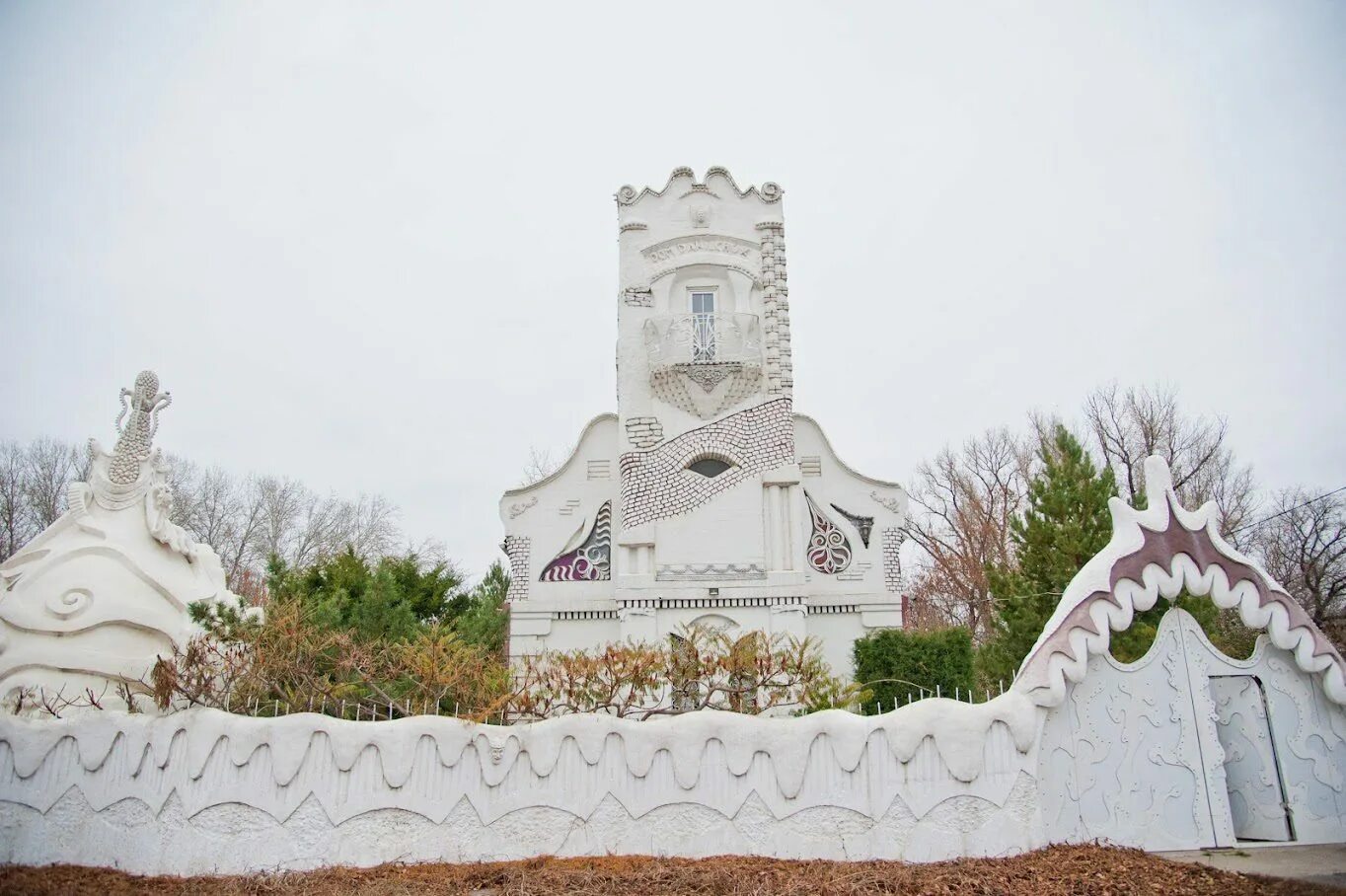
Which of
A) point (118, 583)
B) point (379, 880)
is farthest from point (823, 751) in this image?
point (118, 583)

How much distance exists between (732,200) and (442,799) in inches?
488

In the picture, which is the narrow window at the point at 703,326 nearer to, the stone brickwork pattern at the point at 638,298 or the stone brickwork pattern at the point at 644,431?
the stone brickwork pattern at the point at 638,298

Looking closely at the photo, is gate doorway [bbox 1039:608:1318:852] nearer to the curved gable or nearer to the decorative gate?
the decorative gate

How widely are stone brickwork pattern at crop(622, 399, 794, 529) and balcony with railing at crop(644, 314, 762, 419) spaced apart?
0.42 meters

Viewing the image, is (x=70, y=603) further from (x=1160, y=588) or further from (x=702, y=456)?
(x=1160, y=588)

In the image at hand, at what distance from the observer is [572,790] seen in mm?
7395

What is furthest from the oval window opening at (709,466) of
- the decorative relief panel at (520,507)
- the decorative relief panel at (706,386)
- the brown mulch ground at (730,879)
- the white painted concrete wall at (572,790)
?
the brown mulch ground at (730,879)

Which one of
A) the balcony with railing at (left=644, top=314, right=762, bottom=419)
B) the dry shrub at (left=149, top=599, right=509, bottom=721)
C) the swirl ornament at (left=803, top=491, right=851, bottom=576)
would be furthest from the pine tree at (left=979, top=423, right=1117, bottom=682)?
the dry shrub at (left=149, top=599, right=509, bottom=721)

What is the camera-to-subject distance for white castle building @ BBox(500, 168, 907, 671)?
14.9m

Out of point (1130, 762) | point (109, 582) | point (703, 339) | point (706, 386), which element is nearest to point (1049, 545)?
point (706, 386)

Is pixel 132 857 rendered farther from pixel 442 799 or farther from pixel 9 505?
pixel 9 505

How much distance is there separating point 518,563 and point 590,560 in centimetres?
127

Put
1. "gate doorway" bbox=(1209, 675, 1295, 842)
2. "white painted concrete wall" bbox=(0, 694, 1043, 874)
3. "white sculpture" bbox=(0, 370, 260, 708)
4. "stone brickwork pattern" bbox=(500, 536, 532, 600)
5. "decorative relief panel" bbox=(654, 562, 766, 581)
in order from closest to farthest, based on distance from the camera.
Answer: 1. "white painted concrete wall" bbox=(0, 694, 1043, 874)
2. "gate doorway" bbox=(1209, 675, 1295, 842)
3. "white sculpture" bbox=(0, 370, 260, 708)
4. "decorative relief panel" bbox=(654, 562, 766, 581)
5. "stone brickwork pattern" bbox=(500, 536, 532, 600)

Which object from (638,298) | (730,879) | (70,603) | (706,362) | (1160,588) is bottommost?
(730,879)
